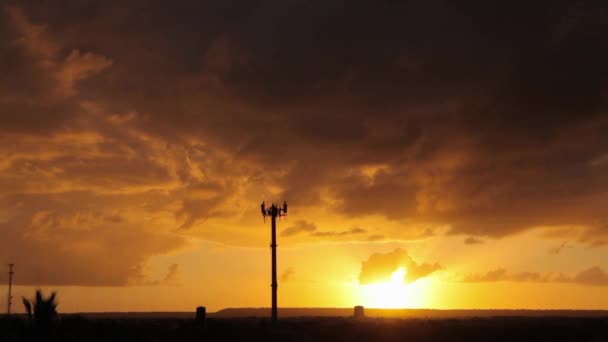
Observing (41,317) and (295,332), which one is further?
(295,332)

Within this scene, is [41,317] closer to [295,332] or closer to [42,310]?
[42,310]

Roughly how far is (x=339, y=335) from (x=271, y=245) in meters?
17.1

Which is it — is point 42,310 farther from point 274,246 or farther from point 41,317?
point 274,246

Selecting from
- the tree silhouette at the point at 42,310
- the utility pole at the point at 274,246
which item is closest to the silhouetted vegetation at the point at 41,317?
the tree silhouette at the point at 42,310

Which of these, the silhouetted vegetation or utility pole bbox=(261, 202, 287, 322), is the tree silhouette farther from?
utility pole bbox=(261, 202, 287, 322)

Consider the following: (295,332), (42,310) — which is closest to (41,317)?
(42,310)

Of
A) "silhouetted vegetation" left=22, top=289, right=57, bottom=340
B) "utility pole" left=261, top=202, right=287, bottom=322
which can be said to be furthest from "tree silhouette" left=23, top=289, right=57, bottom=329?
"utility pole" left=261, top=202, right=287, bottom=322

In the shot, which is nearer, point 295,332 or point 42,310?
point 42,310

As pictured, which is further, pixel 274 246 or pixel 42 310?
pixel 274 246

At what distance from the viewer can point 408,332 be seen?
53500 mm

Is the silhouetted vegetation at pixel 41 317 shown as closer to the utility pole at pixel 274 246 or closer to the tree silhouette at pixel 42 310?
the tree silhouette at pixel 42 310

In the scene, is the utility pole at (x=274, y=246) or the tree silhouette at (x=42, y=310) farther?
the utility pole at (x=274, y=246)

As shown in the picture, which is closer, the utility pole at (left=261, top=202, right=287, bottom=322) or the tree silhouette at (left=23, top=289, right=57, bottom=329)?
the tree silhouette at (left=23, top=289, right=57, bottom=329)

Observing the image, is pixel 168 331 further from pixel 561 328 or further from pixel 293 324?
pixel 561 328
